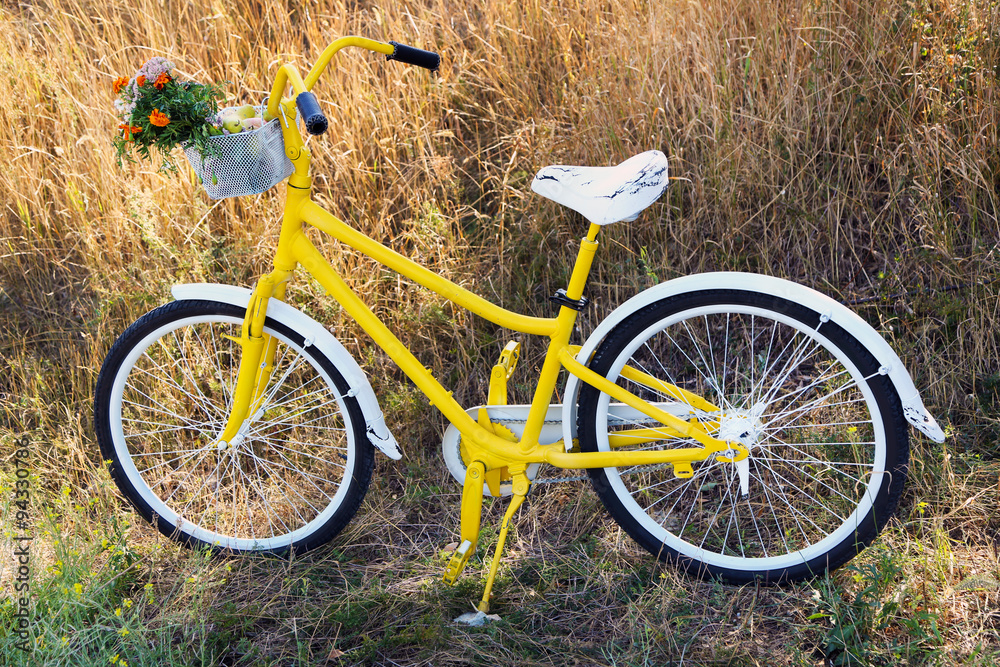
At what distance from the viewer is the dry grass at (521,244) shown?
7.91 ft

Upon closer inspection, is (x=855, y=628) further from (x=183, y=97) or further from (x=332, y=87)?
(x=332, y=87)

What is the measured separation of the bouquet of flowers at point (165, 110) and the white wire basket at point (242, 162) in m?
0.03

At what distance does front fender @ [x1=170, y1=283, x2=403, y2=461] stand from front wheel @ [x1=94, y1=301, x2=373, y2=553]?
42 millimetres

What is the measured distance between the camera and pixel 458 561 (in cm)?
245

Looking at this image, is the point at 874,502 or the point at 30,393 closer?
the point at 874,502

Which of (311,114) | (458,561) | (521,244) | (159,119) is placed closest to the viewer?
(311,114)

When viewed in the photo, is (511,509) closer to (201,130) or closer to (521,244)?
(521,244)

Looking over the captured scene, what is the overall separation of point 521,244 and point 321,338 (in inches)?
46.3

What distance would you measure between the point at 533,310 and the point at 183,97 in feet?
5.63

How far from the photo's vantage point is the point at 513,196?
3367mm

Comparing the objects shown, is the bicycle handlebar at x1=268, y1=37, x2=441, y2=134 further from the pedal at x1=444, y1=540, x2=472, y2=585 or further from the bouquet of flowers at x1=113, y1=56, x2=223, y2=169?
the pedal at x1=444, y1=540, x2=472, y2=585

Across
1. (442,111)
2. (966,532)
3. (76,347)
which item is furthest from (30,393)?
(966,532)
